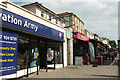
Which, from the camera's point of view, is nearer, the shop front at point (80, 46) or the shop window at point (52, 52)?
the shop window at point (52, 52)

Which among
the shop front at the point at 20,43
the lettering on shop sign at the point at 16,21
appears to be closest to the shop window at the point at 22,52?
the shop front at the point at 20,43

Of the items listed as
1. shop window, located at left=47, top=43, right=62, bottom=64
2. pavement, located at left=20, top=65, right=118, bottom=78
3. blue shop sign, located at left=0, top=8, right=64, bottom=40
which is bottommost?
pavement, located at left=20, top=65, right=118, bottom=78

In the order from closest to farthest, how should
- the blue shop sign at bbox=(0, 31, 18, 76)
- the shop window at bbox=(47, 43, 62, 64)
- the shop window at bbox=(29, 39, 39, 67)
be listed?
1. the blue shop sign at bbox=(0, 31, 18, 76)
2. the shop window at bbox=(29, 39, 39, 67)
3. the shop window at bbox=(47, 43, 62, 64)

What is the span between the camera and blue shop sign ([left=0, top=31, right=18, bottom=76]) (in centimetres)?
753

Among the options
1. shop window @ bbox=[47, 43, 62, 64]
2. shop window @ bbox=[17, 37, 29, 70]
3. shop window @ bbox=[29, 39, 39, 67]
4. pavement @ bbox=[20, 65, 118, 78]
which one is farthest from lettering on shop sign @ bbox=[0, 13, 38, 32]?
pavement @ bbox=[20, 65, 118, 78]

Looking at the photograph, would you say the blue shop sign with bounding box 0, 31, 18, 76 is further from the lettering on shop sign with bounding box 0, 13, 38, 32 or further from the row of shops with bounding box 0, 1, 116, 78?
the lettering on shop sign with bounding box 0, 13, 38, 32

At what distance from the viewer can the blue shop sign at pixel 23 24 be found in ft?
25.6

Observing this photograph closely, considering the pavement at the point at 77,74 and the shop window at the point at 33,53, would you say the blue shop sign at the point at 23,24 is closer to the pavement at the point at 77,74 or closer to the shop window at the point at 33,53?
the shop window at the point at 33,53

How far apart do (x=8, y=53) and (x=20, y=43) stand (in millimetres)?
1525

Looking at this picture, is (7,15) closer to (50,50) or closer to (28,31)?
(28,31)

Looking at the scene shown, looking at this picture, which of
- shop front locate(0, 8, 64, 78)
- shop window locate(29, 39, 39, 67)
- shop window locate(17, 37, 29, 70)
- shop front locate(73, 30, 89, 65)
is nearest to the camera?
shop front locate(0, 8, 64, 78)

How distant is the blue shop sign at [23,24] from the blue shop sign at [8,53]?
2.51 feet

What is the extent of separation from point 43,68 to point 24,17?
6034mm

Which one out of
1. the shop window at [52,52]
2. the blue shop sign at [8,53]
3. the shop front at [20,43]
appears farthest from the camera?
the shop window at [52,52]
